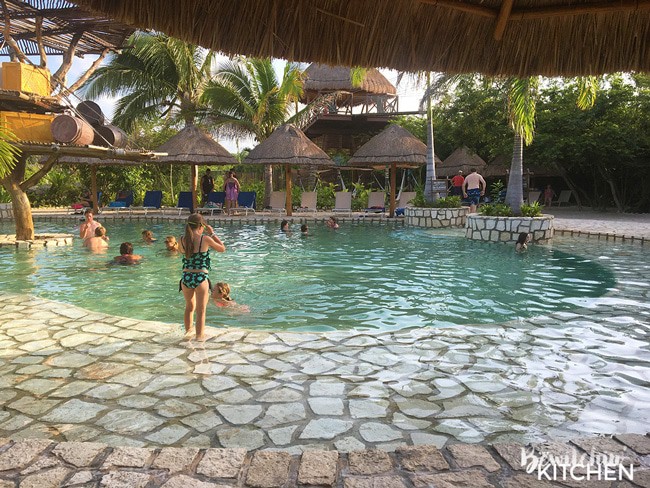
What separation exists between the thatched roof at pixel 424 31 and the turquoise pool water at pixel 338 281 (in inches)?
134

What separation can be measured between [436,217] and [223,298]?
455 inches

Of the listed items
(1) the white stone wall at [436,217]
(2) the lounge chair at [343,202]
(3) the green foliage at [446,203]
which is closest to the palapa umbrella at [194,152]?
(2) the lounge chair at [343,202]

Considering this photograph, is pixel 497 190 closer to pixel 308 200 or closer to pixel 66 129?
pixel 308 200

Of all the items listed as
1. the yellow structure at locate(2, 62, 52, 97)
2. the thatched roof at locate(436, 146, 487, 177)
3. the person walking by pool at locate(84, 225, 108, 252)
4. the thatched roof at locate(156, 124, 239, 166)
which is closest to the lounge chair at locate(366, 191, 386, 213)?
the thatched roof at locate(436, 146, 487, 177)

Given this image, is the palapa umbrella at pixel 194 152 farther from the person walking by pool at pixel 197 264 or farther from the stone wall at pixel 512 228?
the person walking by pool at pixel 197 264

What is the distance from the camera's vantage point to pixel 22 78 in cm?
1055

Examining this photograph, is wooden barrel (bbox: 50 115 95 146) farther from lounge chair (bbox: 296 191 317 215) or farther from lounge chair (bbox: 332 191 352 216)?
lounge chair (bbox: 332 191 352 216)

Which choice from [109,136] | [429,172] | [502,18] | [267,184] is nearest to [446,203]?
[429,172]

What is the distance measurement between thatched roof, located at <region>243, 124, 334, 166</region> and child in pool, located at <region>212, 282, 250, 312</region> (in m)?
12.9

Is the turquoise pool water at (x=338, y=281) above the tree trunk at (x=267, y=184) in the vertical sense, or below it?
below

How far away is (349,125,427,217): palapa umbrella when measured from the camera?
64.4 ft

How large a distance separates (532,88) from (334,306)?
10.1m

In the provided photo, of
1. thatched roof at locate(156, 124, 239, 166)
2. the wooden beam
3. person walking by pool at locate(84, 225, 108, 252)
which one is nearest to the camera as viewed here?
the wooden beam

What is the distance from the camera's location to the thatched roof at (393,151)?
19625 mm
